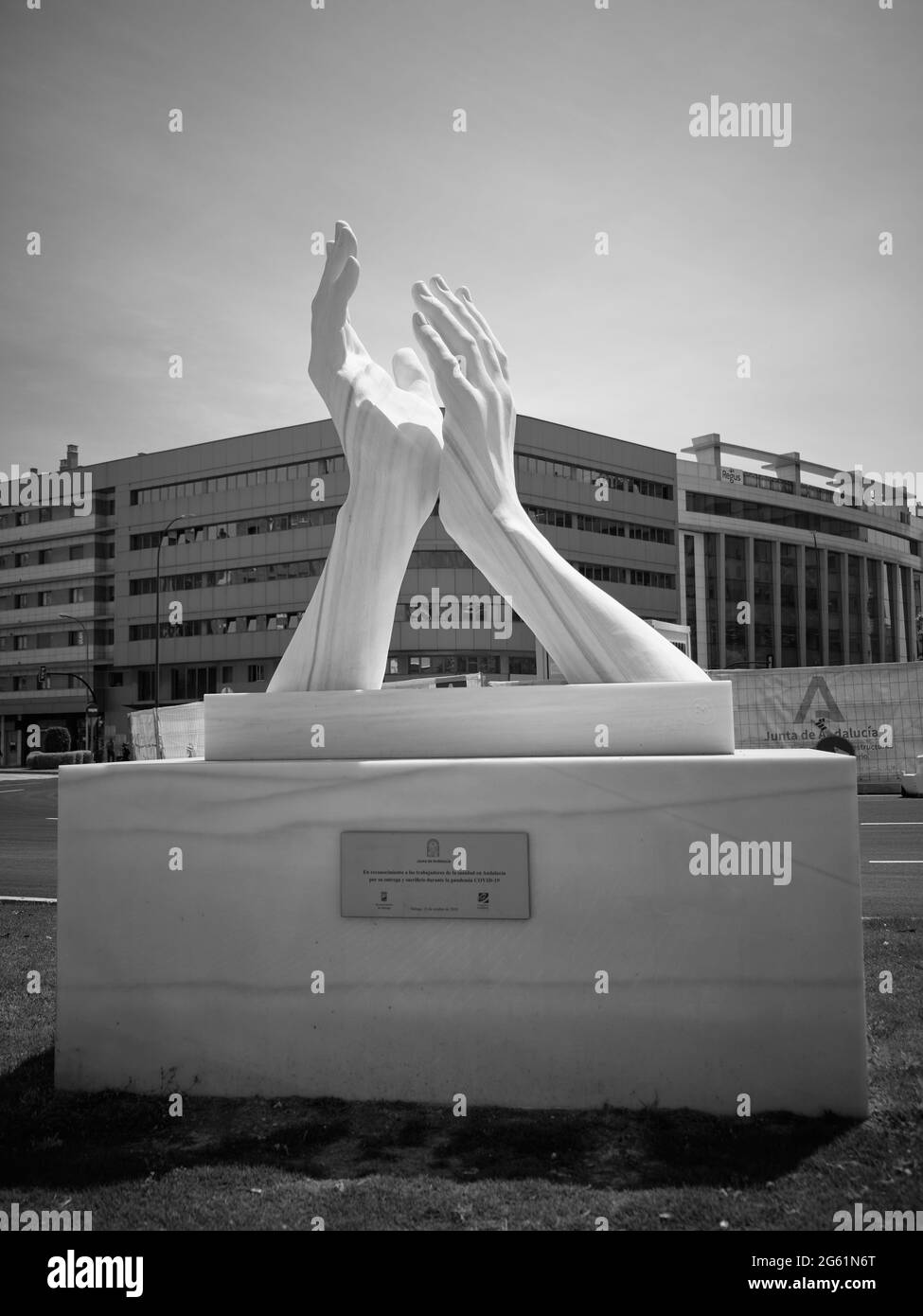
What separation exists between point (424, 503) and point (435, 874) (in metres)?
2.30

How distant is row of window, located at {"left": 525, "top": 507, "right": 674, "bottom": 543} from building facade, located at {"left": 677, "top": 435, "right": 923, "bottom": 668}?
879 cm

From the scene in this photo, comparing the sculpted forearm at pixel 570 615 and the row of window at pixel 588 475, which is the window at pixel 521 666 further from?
the sculpted forearm at pixel 570 615

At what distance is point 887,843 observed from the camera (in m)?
12.8

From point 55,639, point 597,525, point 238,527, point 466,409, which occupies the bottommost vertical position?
point 466,409

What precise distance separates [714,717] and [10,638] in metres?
54.9

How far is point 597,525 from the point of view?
42.2 metres

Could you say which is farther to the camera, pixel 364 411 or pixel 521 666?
pixel 521 666

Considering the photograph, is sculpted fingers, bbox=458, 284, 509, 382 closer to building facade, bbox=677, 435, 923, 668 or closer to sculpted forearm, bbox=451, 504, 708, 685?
sculpted forearm, bbox=451, 504, 708, 685

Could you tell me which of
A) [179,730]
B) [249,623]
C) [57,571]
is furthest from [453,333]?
[57,571]

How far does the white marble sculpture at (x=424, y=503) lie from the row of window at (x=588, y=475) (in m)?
32.0

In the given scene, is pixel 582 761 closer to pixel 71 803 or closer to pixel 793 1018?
pixel 793 1018

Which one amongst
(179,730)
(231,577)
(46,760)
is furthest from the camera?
(231,577)

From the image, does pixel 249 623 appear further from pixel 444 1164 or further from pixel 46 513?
pixel 444 1164

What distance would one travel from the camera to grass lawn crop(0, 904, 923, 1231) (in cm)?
384
